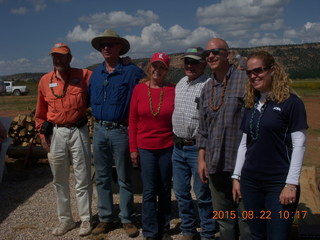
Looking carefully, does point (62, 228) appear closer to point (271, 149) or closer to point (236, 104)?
point (236, 104)

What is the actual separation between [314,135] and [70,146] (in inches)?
337

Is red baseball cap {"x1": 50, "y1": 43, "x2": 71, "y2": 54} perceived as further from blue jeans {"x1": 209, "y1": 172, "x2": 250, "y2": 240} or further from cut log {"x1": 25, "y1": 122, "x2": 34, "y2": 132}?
cut log {"x1": 25, "y1": 122, "x2": 34, "y2": 132}

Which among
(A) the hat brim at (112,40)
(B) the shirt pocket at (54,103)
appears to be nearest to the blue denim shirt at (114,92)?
(A) the hat brim at (112,40)

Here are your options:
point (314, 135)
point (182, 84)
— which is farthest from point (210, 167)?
point (314, 135)

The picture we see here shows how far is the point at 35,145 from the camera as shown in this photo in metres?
7.64

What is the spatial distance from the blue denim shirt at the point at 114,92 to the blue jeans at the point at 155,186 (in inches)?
19.4

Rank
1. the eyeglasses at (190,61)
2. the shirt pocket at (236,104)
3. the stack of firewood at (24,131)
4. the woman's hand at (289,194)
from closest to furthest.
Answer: the woman's hand at (289,194) < the shirt pocket at (236,104) < the eyeglasses at (190,61) < the stack of firewood at (24,131)

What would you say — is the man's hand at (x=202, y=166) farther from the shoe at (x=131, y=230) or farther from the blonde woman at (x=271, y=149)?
the shoe at (x=131, y=230)

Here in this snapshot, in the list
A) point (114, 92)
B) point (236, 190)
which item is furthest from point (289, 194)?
point (114, 92)

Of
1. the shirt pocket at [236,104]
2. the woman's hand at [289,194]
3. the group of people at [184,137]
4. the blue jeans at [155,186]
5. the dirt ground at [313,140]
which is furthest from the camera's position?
the dirt ground at [313,140]

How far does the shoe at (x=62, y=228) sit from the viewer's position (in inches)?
159

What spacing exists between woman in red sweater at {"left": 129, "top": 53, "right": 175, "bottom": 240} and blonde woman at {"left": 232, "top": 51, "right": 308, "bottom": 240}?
1127mm

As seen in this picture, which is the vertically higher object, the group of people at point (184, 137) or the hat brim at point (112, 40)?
the hat brim at point (112, 40)

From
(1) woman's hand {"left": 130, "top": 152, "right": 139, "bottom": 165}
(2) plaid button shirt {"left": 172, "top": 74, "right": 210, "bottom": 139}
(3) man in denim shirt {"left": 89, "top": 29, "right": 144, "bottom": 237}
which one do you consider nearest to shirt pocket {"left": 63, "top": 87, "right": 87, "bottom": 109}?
(3) man in denim shirt {"left": 89, "top": 29, "right": 144, "bottom": 237}
